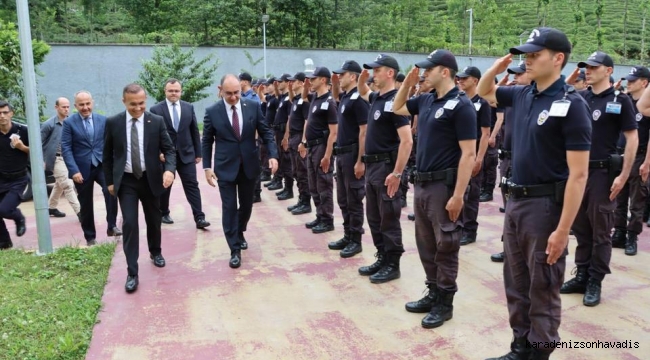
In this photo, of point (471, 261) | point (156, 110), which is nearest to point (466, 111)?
point (471, 261)

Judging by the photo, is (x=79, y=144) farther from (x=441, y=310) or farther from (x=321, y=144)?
(x=441, y=310)

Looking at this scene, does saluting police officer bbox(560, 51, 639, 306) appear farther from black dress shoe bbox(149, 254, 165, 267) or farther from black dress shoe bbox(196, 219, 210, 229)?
black dress shoe bbox(196, 219, 210, 229)

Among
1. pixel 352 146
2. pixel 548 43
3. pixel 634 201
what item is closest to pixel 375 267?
pixel 352 146

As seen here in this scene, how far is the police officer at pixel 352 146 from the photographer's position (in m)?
5.21

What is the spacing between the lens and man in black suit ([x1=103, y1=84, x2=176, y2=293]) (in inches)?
184

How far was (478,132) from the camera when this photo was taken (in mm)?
5641

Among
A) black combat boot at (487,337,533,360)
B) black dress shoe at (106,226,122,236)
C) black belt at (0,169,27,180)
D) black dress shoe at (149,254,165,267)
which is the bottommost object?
black dress shoe at (106,226,122,236)

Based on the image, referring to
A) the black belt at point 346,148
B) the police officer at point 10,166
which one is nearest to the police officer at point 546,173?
the black belt at point 346,148

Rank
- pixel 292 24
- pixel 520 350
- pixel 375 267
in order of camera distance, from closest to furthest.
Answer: pixel 520 350
pixel 375 267
pixel 292 24

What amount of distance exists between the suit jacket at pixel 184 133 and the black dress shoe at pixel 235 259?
6.17ft

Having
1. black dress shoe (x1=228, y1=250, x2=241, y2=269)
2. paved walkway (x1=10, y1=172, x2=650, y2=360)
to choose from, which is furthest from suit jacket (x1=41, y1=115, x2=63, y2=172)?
black dress shoe (x1=228, y1=250, x2=241, y2=269)

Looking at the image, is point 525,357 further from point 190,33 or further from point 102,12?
point 102,12

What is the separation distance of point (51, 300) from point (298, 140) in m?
4.30

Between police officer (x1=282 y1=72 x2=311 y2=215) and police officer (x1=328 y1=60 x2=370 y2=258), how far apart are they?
1970 millimetres
